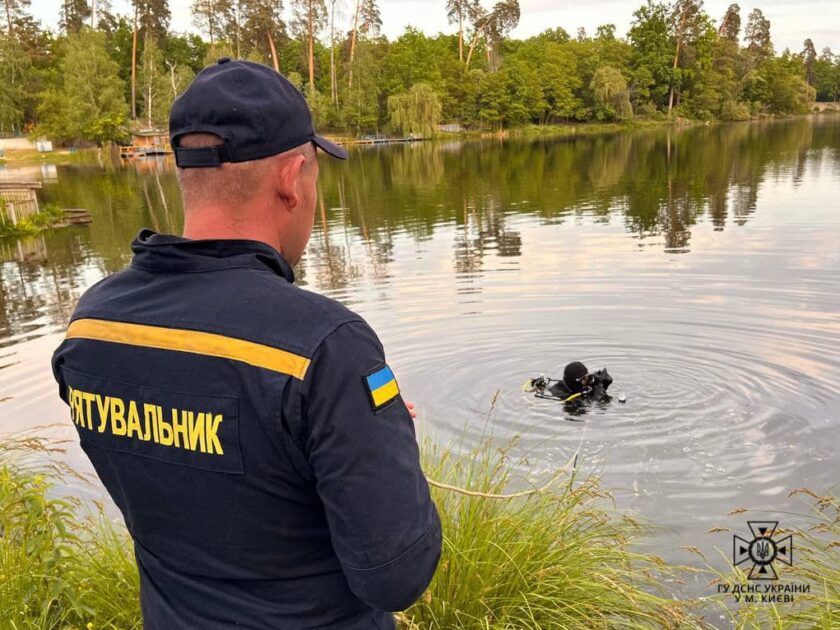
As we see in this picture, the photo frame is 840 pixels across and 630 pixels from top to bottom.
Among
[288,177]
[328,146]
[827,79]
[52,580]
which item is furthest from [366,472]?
[827,79]

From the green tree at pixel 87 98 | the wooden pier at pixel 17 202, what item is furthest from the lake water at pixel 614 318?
the green tree at pixel 87 98

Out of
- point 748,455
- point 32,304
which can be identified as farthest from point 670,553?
point 32,304

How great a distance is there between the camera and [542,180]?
93.7 feet

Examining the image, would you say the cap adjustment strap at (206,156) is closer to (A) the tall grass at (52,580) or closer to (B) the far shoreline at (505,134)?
(A) the tall grass at (52,580)

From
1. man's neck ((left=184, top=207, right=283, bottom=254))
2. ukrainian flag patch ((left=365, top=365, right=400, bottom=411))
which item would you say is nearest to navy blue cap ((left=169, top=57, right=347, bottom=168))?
man's neck ((left=184, top=207, right=283, bottom=254))

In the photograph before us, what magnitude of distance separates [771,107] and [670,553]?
9887 cm

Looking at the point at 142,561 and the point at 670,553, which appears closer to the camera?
the point at 142,561

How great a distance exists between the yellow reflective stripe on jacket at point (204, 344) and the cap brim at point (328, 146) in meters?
0.58

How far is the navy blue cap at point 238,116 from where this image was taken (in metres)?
1.46

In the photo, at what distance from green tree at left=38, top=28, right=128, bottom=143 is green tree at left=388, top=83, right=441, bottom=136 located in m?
23.5

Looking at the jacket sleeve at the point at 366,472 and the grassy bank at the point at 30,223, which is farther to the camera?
the grassy bank at the point at 30,223

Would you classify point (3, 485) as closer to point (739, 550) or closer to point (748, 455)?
point (739, 550)

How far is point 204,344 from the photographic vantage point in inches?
51.9

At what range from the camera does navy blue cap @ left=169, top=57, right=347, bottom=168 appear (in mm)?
1460
